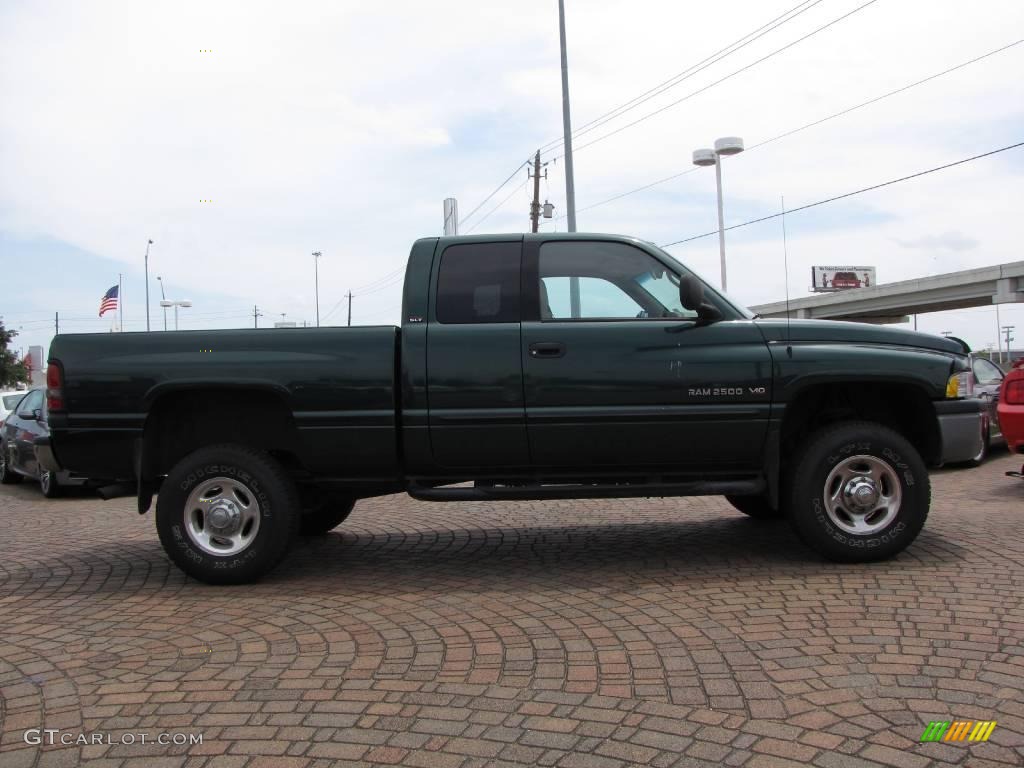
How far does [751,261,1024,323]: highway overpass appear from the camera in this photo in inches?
2003

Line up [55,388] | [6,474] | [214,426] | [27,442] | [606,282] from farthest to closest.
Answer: [6,474], [27,442], [214,426], [606,282], [55,388]

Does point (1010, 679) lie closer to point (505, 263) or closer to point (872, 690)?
point (872, 690)

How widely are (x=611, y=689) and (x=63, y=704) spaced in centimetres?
208

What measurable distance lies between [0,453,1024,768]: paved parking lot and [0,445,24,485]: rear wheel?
717 cm

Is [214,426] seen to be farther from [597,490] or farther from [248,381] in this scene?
[597,490]

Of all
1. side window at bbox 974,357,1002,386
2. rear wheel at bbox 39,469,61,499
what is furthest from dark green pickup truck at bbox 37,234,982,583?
side window at bbox 974,357,1002,386

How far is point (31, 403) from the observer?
11.6 m

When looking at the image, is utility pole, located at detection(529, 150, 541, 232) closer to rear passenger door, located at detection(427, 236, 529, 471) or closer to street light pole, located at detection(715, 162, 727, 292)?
street light pole, located at detection(715, 162, 727, 292)

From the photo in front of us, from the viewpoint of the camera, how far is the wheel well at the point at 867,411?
17.9ft

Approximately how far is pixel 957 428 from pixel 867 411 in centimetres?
A: 54

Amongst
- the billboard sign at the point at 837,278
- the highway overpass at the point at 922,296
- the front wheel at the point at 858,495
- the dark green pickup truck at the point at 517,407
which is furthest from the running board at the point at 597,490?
the billboard sign at the point at 837,278

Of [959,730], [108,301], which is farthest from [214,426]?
[108,301]

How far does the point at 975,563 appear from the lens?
5223 millimetres

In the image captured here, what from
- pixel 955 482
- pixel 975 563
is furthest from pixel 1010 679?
pixel 955 482
